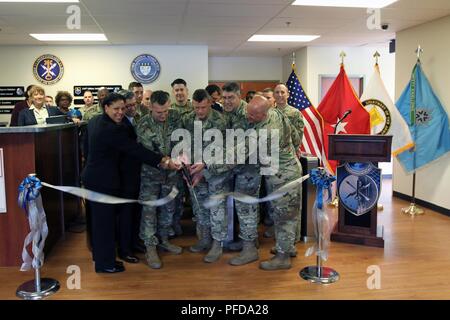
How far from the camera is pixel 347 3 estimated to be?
5.29 metres

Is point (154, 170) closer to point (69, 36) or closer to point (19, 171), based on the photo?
point (19, 171)

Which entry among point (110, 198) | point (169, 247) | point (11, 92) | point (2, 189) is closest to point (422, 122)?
point (169, 247)

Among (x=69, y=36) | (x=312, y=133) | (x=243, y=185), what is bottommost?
(x=243, y=185)

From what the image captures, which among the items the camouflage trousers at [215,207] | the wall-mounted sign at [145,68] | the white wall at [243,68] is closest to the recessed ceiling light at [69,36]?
the wall-mounted sign at [145,68]

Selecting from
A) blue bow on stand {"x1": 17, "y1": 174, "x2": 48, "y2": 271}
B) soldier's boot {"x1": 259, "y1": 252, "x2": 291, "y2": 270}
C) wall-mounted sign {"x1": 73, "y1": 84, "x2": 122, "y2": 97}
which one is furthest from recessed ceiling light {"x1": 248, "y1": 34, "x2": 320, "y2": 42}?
blue bow on stand {"x1": 17, "y1": 174, "x2": 48, "y2": 271}

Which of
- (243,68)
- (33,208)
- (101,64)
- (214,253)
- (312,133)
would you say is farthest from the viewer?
(243,68)

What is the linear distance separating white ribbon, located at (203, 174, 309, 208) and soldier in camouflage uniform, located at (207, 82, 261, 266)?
1.6 inches

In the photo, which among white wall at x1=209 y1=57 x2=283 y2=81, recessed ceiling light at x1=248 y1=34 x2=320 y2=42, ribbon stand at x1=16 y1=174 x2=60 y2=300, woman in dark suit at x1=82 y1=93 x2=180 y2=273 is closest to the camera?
ribbon stand at x1=16 y1=174 x2=60 y2=300

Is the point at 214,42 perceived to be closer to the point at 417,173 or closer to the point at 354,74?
the point at 354,74

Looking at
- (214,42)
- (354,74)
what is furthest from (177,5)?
(354,74)

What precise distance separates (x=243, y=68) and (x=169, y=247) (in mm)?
7410

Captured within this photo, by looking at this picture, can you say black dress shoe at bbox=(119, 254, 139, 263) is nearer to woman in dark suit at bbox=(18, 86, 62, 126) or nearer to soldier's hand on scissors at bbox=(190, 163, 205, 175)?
soldier's hand on scissors at bbox=(190, 163, 205, 175)

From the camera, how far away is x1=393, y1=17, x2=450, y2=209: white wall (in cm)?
586

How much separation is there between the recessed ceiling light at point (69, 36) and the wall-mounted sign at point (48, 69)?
738mm
